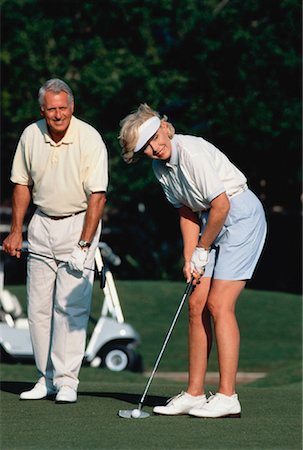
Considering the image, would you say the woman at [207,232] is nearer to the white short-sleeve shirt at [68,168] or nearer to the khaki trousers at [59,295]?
the white short-sleeve shirt at [68,168]

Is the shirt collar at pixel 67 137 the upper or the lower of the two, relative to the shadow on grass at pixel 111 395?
upper

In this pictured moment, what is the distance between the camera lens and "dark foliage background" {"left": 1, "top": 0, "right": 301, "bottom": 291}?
73.9 feet

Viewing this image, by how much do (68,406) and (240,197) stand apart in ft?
5.13

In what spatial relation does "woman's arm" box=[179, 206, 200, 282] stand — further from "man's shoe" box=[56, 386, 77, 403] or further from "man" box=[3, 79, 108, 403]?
"man's shoe" box=[56, 386, 77, 403]

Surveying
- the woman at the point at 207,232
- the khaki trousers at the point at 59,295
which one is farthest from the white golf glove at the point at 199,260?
the khaki trousers at the point at 59,295

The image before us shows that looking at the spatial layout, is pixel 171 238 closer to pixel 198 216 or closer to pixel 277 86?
pixel 277 86

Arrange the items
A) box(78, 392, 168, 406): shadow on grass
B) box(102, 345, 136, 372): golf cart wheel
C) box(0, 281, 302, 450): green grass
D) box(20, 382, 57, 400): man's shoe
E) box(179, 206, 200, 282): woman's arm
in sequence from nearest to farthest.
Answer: box(0, 281, 302, 450): green grass < box(179, 206, 200, 282): woman's arm < box(78, 392, 168, 406): shadow on grass < box(20, 382, 57, 400): man's shoe < box(102, 345, 136, 372): golf cart wheel

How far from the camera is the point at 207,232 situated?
22.1 feet

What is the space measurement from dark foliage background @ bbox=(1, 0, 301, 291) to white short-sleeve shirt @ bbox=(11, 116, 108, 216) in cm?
1479

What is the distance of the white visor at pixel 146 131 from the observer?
6.70 m

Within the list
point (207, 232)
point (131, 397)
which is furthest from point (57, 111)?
point (131, 397)

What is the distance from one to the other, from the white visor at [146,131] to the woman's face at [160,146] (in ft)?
0.10

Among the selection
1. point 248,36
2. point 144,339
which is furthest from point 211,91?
point 144,339

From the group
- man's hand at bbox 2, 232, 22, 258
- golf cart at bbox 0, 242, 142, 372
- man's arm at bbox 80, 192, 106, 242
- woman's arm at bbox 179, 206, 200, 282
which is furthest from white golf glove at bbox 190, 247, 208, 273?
golf cart at bbox 0, 242, 142, 372
